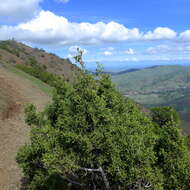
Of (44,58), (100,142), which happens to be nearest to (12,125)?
(100,142)

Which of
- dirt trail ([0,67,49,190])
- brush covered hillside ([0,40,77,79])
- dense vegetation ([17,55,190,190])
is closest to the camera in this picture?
dense vegetation ([17,55,190,190])

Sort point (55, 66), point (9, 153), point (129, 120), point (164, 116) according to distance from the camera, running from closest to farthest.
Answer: point (129, 120)
point (9, 153)
point (164, 116)
point (55, 66)

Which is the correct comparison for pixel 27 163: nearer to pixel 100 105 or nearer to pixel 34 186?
pixel 34 186

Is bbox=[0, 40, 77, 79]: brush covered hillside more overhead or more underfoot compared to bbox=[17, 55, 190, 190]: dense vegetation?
more overhead

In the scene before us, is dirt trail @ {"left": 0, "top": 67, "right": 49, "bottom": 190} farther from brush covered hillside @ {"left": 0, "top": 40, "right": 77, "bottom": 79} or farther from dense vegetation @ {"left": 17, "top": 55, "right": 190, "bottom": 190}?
brush covered hillside @ {"left": 0, "top": 40, "right": 77, "bottom": 79}

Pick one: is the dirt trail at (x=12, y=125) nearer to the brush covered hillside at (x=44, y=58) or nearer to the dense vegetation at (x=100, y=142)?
the dense vegetation at (x=100, y=142)

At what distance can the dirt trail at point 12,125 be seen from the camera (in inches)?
676

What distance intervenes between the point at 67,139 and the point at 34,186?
6.08m

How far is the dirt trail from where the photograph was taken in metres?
17.2

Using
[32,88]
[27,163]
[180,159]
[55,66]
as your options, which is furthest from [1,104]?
[55,66]

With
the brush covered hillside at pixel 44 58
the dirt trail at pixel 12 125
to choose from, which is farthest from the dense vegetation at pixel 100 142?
the brush covered hillside at pixel 44 58

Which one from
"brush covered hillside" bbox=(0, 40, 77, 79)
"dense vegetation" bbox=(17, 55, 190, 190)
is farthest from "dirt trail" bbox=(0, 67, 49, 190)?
"brush covered hillside" bbox=(0, 40, 77, 79)

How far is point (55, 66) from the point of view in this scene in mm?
97312

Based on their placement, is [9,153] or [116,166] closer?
[116,166]
